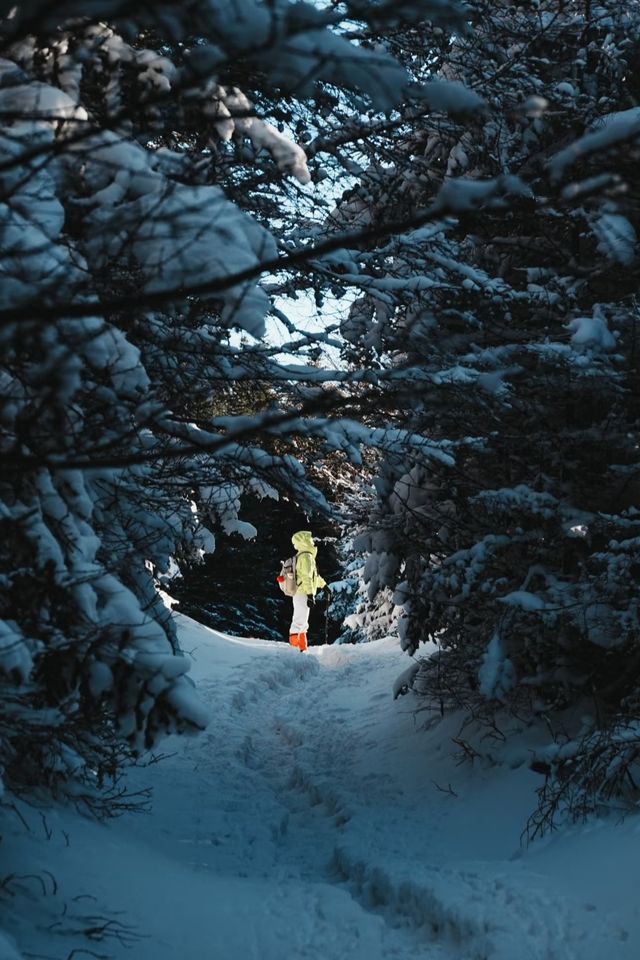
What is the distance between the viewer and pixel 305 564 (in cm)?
1672

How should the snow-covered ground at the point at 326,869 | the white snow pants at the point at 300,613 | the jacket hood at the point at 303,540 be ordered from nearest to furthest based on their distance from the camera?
the snow-covered ground at the point at 326,869 → the jacket hood at the point at 303,540 → the white snow pants at the point at 300,613

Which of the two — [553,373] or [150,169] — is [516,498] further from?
[150,169]

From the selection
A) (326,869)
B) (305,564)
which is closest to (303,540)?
(305,564)

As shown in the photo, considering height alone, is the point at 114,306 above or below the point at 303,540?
above

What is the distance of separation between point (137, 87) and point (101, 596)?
2.49 m

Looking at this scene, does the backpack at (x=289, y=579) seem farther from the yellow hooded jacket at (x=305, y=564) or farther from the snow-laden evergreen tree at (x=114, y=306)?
the snow-laden evergreen tree at (x=114, y=306)

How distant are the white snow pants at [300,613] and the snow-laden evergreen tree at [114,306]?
11.1m

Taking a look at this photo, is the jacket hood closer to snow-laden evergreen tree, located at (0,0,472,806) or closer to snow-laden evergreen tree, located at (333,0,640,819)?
snow-laden evergreen tree, located at (333,0,640,819)

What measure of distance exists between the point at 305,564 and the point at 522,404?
34.2 feet

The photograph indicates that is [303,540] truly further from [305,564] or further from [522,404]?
[522,404]

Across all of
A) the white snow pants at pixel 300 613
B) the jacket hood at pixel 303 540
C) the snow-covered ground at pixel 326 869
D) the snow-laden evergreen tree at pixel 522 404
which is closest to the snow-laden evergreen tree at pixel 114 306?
the snow-covered ground at pixel 326 869

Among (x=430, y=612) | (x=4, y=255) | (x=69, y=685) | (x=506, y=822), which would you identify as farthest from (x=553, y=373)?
(x=4, y=255)

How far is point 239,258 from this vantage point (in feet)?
9.86

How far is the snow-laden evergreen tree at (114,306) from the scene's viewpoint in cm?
193
